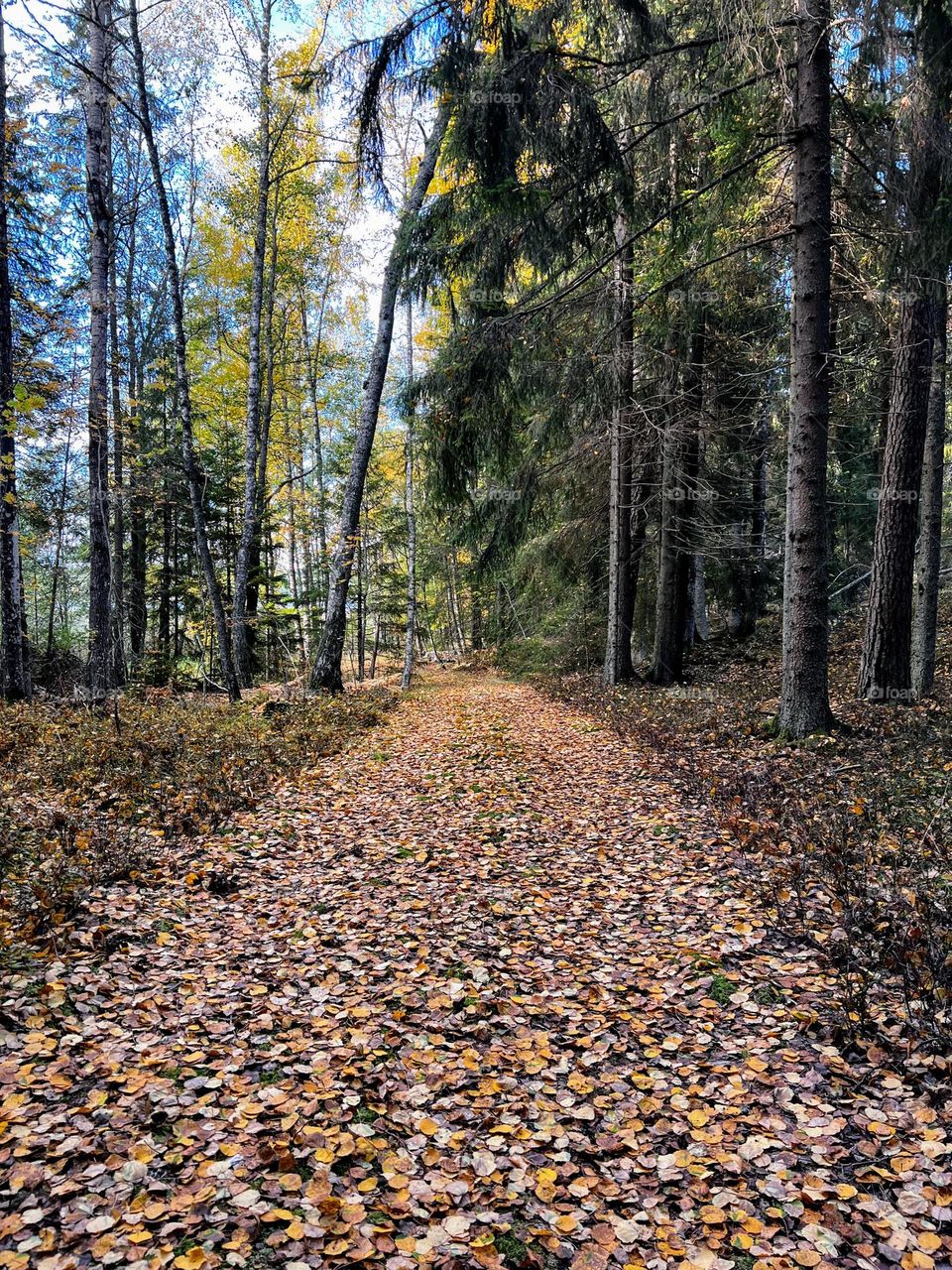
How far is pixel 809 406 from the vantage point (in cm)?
669

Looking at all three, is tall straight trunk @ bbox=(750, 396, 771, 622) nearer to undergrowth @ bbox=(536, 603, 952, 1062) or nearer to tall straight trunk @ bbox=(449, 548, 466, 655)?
undergrowth @ bbox=(536, 603, 952, 1062)

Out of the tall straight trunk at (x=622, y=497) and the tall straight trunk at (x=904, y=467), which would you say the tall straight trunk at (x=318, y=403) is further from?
the tall straight trunk at (x=904, y=467)

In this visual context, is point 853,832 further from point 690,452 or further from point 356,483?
point 356,483

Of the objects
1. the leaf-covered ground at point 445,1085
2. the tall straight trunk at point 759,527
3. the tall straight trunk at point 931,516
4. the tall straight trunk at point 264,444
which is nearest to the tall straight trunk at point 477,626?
the tall straight trunk at point 264,444

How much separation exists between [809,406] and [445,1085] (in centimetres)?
689

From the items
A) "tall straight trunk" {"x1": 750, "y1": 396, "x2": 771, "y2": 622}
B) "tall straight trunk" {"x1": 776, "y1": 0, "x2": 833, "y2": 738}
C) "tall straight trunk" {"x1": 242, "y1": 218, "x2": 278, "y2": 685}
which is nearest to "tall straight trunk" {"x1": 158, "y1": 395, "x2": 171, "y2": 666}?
"tall straight trunk" {"x1": 242, "y1": 218, "x2": 278, "y2": 685}

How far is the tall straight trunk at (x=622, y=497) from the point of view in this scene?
10906 mm

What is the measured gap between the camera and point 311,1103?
274cm

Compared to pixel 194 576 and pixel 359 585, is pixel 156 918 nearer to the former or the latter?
pixel 194 576

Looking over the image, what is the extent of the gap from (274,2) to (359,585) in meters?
14.6

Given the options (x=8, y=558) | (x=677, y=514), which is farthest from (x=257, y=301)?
(x=677, y=514)

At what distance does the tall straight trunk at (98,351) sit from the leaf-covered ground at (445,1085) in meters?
5.67

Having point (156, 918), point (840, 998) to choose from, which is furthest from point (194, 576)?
point (840, 998)

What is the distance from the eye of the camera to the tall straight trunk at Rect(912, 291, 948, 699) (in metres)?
7.82
